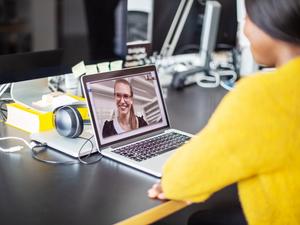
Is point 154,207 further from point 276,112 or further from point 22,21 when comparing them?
point 22,21

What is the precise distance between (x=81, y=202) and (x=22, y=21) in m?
0.67

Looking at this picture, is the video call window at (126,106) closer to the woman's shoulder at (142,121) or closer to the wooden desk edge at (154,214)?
the woman's shoulder at (142,121)

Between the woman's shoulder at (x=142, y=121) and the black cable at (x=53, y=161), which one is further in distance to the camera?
the woman's shoulder at (x=142, y=121)

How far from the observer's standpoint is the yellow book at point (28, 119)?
1.55m

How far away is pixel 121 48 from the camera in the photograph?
6.03 feet

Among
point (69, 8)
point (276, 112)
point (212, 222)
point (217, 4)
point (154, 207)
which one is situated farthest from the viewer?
point (217, 4)

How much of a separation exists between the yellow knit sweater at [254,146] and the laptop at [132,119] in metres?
0.23

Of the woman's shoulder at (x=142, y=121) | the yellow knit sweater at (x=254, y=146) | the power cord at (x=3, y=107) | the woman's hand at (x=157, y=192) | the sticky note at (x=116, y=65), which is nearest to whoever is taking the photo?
the yellow knit sweater at (x=254, y=146)

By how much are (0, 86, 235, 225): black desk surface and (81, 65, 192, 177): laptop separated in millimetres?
48

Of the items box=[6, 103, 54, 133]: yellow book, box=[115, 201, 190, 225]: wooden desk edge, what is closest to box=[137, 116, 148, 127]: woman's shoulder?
box=[6, 103, 54, 133]: yellow book

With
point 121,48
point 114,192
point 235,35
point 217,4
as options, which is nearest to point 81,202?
point 114,192

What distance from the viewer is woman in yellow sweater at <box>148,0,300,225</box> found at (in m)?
1.01

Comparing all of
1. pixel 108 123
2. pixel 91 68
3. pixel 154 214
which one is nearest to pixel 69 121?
pixel 108 123

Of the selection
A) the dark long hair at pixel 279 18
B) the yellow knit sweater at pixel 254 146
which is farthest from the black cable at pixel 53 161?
the dark long hair at pixel 279 18
